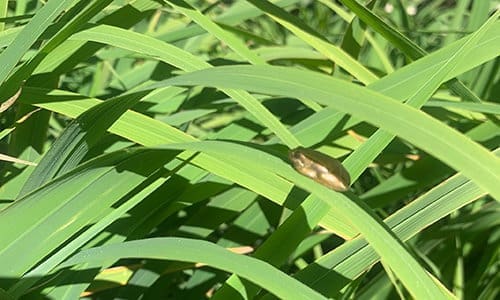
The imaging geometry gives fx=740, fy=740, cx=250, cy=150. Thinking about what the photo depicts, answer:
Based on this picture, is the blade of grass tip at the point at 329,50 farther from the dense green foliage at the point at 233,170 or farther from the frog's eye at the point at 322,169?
the frog's eye at the point at 322,169

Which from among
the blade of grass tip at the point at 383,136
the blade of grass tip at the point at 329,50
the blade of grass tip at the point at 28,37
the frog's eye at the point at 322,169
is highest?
the blade of grass tip at the point at 329,50

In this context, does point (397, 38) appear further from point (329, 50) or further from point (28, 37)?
point (28, 37)

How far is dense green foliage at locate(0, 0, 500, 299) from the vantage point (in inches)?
15.4

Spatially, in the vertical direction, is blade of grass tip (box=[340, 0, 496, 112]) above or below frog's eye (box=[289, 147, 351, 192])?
above

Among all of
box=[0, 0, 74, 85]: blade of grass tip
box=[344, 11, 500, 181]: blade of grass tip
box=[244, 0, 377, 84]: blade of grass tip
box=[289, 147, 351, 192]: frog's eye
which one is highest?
box=[244, 0, 377, 84]: blade of grass tip

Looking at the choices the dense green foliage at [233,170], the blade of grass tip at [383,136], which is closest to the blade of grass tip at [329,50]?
the dense green foliage at [233,170]

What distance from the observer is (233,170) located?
51 centimetres

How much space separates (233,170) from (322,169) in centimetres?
12

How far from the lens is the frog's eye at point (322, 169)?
0.39 metres

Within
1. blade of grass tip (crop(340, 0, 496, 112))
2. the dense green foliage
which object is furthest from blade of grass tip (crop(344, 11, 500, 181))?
blade of grass tip (crop(340, 0, 496, 112))

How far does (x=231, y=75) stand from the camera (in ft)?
1.34

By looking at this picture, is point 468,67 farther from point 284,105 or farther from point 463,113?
point 284,105

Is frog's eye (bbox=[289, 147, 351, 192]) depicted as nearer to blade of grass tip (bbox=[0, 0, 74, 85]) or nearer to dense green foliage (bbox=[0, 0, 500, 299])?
dense green foliage (bbox=[0, 0, 500, 299])

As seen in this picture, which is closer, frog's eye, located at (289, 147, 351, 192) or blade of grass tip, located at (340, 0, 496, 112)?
frog's eye, located at (289, 147, 351, 192)
